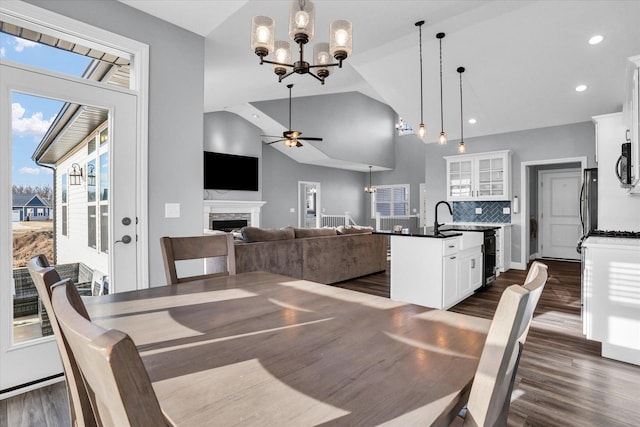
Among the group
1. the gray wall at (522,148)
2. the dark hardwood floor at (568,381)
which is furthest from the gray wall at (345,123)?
the dark hardwood floor at (568,381)

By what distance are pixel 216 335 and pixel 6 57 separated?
2434mm

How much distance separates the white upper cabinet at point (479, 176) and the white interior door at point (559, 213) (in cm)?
187

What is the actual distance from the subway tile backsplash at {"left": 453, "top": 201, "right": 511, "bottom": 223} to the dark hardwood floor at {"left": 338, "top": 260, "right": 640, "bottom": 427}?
3.41 metres

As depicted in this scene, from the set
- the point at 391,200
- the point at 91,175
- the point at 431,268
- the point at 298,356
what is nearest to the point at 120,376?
the point at 298,356

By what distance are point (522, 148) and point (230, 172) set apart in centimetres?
650

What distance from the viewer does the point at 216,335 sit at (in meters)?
0.96

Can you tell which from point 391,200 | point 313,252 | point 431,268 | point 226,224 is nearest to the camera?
point 431,268

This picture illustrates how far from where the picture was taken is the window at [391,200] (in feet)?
38.1

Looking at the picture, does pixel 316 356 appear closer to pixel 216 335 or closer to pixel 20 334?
pixel 216 335

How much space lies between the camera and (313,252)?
4758 mm

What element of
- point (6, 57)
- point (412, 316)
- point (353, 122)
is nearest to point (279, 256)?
point (6, 57)

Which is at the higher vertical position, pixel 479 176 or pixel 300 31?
pixel 300 31

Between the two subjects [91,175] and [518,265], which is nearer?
[91,175]

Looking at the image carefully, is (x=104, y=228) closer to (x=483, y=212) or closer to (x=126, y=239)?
(x=126, y=239)
